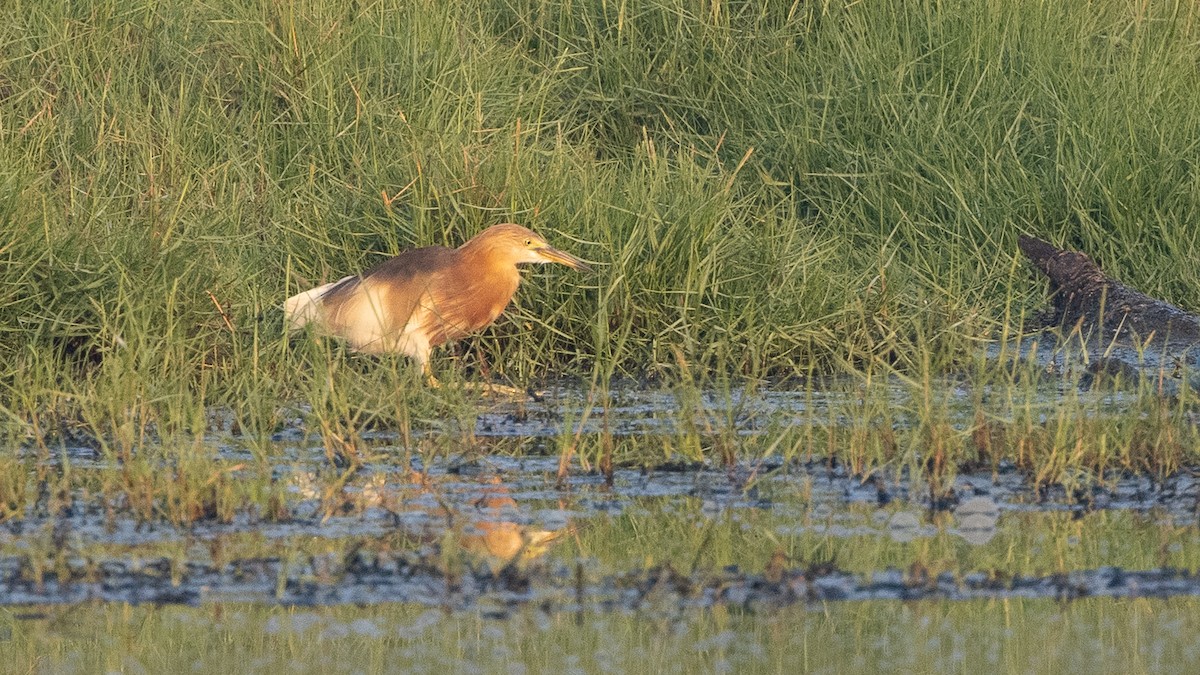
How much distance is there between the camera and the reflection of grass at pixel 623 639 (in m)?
3.56

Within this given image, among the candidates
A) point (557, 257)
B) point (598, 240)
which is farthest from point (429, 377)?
point (598, 240)

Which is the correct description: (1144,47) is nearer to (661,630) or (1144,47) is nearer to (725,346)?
(725,346)

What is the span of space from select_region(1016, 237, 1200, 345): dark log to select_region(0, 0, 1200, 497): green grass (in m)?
0.23

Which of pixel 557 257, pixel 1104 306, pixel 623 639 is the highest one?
pixel 557 257

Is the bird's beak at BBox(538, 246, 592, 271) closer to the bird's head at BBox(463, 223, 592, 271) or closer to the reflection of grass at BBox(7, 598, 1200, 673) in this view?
the bird's head at BBox(463, 223, 592, 271)

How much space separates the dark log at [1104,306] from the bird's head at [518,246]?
1.85 m

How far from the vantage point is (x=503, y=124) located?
26.8ft

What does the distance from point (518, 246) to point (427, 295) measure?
1.21ft

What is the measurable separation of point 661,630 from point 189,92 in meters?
5.16

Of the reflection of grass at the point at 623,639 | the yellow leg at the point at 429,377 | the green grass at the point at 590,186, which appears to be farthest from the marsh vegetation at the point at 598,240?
the reflection of grass at the point at 623,639

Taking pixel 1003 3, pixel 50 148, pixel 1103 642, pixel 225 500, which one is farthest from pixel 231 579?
pixel 1003 3

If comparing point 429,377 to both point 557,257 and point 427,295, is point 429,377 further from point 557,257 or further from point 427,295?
point 557,257

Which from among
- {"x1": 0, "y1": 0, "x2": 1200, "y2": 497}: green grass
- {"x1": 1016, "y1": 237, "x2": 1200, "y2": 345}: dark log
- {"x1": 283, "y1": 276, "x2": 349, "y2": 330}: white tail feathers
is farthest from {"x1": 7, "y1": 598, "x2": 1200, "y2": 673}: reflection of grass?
{"x1": 1016, "y1": 237, "x2": 1200, "y2": 345}: dark log

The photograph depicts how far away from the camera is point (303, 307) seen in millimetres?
6348
